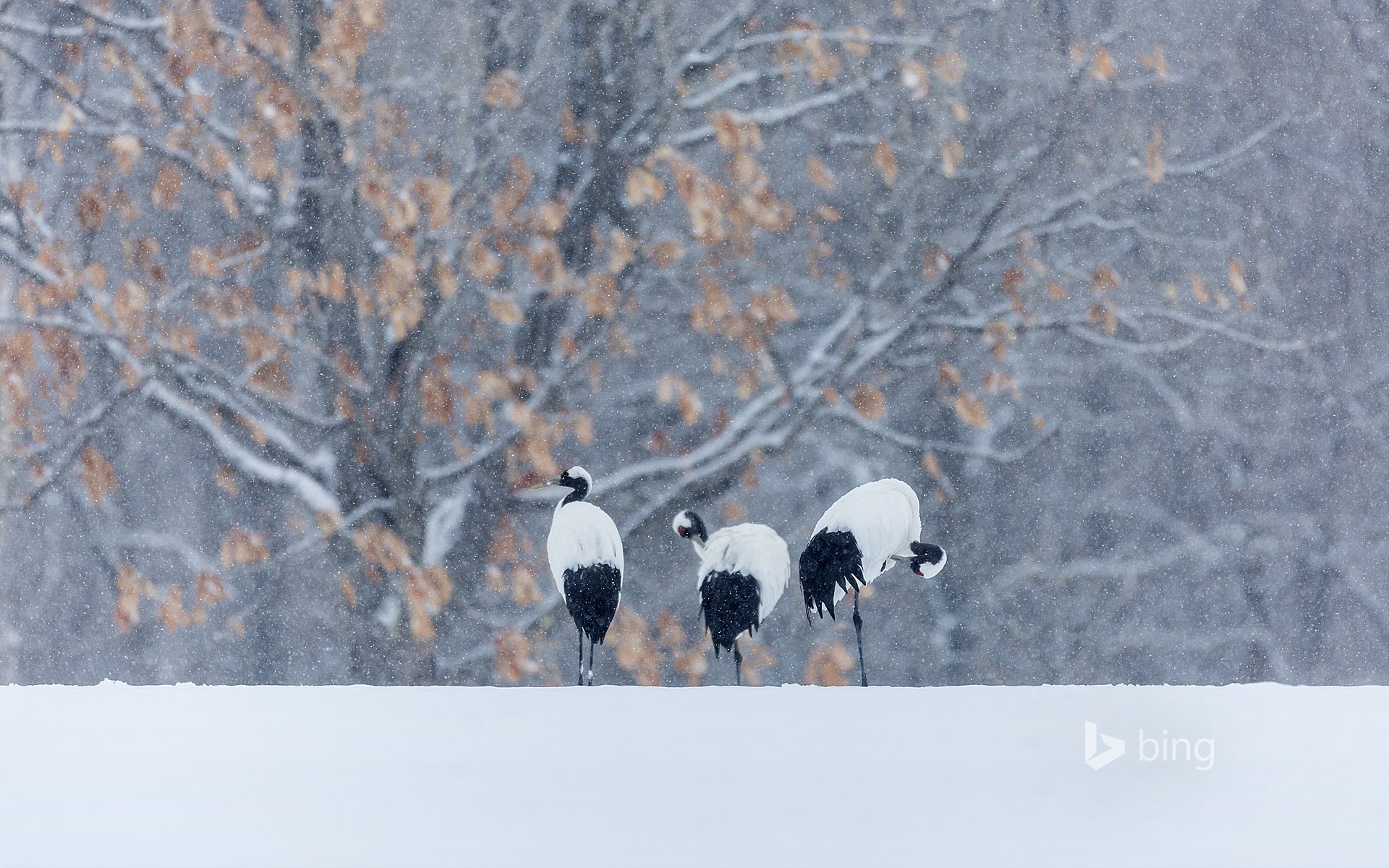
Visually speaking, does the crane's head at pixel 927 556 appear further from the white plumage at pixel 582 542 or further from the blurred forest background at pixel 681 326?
the white plumage at pixel 582 542

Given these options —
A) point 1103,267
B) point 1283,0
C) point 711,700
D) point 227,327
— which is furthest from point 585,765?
point 1283,0

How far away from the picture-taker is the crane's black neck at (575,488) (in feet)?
10.5

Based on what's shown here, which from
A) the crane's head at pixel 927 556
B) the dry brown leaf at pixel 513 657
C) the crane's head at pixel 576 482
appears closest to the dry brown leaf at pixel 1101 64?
the crane's head at pixel 927 556

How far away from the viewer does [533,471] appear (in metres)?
3.56

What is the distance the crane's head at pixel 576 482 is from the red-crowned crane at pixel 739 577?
0.89ft

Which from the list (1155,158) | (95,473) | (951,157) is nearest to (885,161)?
(951,157)

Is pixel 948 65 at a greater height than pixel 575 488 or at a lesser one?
greater

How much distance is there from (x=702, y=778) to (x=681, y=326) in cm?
197

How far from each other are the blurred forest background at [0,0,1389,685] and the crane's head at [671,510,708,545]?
31 cm

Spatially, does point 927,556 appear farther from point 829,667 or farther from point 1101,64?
point 1101,64

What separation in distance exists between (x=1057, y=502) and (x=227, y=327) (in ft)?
9.26

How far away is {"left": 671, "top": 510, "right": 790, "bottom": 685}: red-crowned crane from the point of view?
308 centimetres

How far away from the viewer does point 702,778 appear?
2.13 meters

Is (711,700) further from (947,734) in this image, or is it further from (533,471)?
(533,471)
